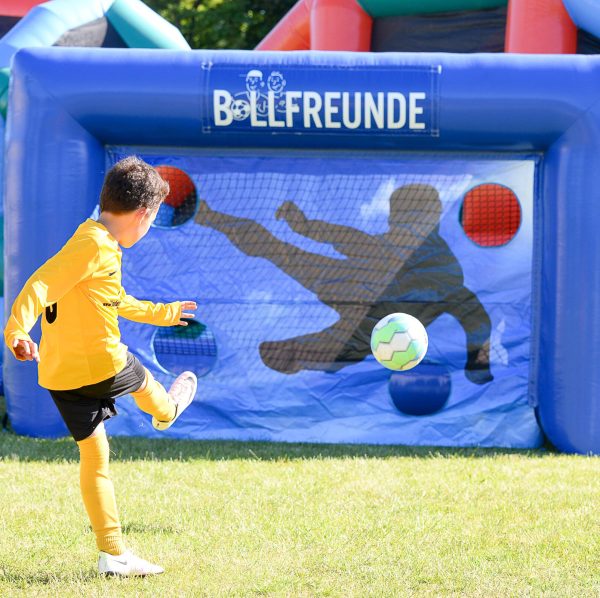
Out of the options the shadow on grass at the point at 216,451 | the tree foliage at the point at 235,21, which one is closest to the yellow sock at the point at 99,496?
the shadow on grass at the point at 216,451

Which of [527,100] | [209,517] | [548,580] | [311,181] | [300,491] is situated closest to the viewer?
[548,580]

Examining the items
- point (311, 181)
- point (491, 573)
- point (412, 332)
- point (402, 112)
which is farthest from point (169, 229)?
point (491, 573)

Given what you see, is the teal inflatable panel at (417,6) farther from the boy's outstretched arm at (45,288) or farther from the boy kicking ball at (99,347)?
the boy's outstretched arm at (45,288)

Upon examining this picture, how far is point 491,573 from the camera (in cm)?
312

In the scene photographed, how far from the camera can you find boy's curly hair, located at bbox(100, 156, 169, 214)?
309cm

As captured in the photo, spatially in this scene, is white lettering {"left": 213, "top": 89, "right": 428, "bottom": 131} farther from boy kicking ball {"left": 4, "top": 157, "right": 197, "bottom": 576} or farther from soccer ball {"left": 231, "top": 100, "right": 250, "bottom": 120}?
boy kicking ball {"left": 4, "top": 157, "right": 197, "bottom": 576}

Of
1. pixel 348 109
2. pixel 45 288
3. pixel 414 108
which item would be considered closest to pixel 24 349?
pixel 45 288

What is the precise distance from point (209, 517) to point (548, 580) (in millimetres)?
1410

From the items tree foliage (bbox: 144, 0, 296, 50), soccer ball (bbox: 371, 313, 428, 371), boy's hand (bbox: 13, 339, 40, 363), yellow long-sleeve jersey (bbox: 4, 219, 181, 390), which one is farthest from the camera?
tree foliage (bbox: 144, 0, 296, 50)

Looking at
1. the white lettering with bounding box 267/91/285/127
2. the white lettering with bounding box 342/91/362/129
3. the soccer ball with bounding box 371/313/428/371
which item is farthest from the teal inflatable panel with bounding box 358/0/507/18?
the soccer ball with bounding box 371/313/428/371

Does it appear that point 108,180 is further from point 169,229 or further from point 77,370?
point 169,229

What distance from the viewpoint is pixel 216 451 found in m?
5.16

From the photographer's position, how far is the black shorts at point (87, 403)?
3.10m

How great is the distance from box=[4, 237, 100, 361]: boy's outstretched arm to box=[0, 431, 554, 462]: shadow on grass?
7.12ft
